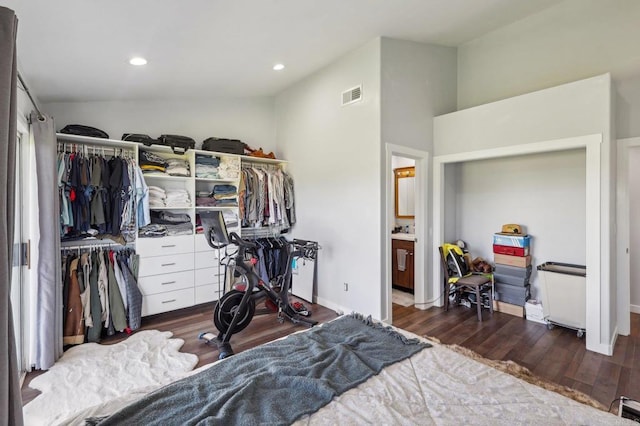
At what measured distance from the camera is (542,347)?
9.78 ft

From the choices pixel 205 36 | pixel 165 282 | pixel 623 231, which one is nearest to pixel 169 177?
pixel 165 282

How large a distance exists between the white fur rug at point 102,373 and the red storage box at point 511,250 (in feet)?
12.0

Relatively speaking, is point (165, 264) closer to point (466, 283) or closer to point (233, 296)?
point (233, 296)

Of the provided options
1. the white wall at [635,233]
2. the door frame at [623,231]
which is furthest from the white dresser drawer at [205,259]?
the white wall at [635,233]

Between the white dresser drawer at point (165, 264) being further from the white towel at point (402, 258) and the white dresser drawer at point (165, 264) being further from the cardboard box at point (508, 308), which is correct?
the cardboard box at point (508, 308)

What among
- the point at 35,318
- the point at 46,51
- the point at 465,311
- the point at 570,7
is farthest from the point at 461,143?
the point at 35,318

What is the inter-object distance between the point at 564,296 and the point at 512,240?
777 mm

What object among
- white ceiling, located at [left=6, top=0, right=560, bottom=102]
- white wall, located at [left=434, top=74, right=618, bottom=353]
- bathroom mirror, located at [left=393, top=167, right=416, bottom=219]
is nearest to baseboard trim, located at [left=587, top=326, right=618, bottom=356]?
white wall, located at [left=434, top=74, right=618, bottom=353]

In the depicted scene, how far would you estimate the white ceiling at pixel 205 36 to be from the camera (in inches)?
79.0

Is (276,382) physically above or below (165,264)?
below

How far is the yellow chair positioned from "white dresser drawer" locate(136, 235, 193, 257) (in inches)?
127

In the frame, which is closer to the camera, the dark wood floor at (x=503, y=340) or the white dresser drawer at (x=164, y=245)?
the dark wood floor at (x=503, y=340)

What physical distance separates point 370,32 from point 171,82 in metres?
2.23

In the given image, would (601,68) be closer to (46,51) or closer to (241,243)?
(241,243)
